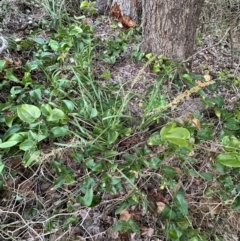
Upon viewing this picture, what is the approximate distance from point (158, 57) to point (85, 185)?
0.90 metres

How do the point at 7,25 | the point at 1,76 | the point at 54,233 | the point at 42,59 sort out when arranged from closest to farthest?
the point at 54,233
the point at 1,76
the point at 42,59
the point at 7,25

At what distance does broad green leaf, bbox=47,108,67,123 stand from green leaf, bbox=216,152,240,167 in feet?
1.94

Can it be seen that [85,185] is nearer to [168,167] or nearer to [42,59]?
[168,167]

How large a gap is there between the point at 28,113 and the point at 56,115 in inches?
4.1

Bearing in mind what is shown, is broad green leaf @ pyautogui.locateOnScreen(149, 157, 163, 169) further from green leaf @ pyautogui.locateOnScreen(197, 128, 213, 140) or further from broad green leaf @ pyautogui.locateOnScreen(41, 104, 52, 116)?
broad green leaf @ pyautogui.locateOnScreen(41, 104, 52, 116)

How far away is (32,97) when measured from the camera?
4.73 ft

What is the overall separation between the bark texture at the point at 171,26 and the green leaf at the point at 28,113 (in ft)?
2.76

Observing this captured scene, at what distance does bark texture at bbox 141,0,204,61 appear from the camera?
1.70 metres

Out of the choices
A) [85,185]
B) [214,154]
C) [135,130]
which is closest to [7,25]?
[135,130]

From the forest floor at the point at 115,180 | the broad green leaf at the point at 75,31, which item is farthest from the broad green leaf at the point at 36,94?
the broad green leaf at the point at 75,31

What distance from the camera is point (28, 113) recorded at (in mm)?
1259

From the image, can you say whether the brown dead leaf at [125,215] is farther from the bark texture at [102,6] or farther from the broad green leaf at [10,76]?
the bark texture at [102,6]

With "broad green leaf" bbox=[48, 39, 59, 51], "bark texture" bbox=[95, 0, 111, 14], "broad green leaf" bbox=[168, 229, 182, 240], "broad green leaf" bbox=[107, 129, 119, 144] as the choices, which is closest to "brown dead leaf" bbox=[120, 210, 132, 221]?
"broad green leaf" bbox=[168, 229, 182, 240]

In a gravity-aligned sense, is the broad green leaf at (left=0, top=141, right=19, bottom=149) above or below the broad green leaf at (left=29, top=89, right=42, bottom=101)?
below
